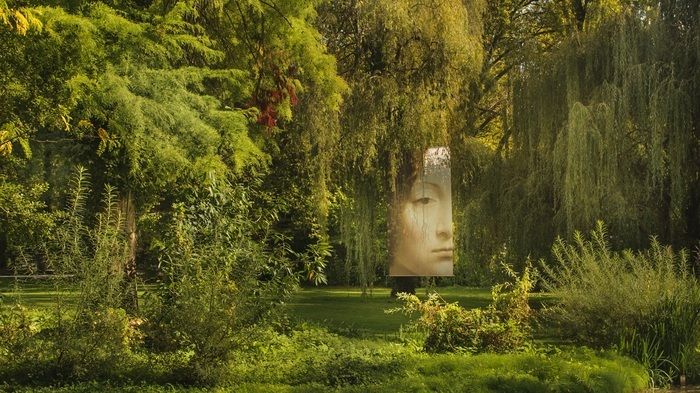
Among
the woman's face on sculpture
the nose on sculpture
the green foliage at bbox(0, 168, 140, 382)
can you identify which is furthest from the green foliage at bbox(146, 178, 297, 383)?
the nose on sculpture

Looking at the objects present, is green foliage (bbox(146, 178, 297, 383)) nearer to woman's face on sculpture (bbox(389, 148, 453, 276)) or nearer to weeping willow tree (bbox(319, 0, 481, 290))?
weeping willow tree (bbox(319, 0, 481, 290))

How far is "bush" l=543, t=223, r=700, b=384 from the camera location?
11156mm

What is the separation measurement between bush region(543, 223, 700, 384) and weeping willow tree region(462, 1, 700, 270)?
18.8 ft

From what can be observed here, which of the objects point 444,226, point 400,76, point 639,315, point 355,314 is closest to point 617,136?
point 444,226

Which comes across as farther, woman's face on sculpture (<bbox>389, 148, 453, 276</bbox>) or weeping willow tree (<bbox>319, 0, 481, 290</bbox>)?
woman's face on sculpture (<bbox>389, 148, 453, 276</bbox>)

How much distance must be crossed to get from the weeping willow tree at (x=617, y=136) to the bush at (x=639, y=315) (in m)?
5.73

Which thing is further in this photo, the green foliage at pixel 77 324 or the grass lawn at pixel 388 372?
the green foliage at pixel 77 324

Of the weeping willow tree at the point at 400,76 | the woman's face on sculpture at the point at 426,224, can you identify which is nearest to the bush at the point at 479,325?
the woman's face on sculpture at the point at 426,224

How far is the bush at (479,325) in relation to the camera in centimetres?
1205

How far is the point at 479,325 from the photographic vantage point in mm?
12234

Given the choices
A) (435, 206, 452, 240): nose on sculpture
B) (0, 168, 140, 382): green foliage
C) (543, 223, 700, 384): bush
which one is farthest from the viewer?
(435, 206, 452, 240): nose on sculpture

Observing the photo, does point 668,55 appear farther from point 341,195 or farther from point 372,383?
point 372,383

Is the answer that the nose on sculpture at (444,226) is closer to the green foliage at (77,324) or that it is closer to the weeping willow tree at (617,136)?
Answer: the weeping willow tree at (617,136)

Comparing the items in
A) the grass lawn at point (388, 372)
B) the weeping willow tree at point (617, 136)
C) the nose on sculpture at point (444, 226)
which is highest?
the weeping willow tree at point (617, 136)
